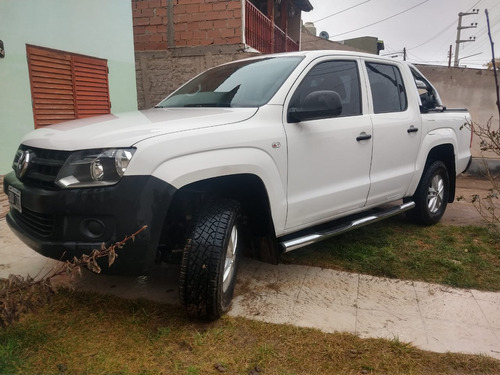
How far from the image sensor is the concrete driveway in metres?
2.59

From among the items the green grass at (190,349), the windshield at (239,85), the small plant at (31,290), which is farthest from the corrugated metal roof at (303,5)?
the small plant at (31,290)

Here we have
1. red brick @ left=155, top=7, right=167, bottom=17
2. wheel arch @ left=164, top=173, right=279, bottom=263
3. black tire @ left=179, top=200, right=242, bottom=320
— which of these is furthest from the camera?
red brick @ left=155, top=7, right=167, bottom=17

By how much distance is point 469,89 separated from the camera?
9656 mm

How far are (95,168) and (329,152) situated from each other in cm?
179

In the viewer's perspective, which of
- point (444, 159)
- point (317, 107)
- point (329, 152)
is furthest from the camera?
point (444, 159)

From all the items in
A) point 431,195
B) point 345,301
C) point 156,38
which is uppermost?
point 156,38

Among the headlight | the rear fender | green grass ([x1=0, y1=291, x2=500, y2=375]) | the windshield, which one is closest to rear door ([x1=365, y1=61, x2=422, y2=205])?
the rear fender

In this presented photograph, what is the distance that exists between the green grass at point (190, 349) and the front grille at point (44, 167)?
895 millimetres

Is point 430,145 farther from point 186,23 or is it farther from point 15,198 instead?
point 186,23

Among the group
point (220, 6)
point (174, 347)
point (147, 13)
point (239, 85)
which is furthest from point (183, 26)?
point (174, 347)

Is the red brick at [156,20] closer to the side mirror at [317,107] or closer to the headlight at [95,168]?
the side mirror at [317,107]

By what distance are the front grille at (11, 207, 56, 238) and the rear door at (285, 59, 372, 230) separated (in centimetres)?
157

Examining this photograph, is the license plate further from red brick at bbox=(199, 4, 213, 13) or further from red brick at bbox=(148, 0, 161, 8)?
red brick at bbox=(148, 0, 161, 8)

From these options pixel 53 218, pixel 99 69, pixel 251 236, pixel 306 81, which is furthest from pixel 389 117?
pixel 99 69
